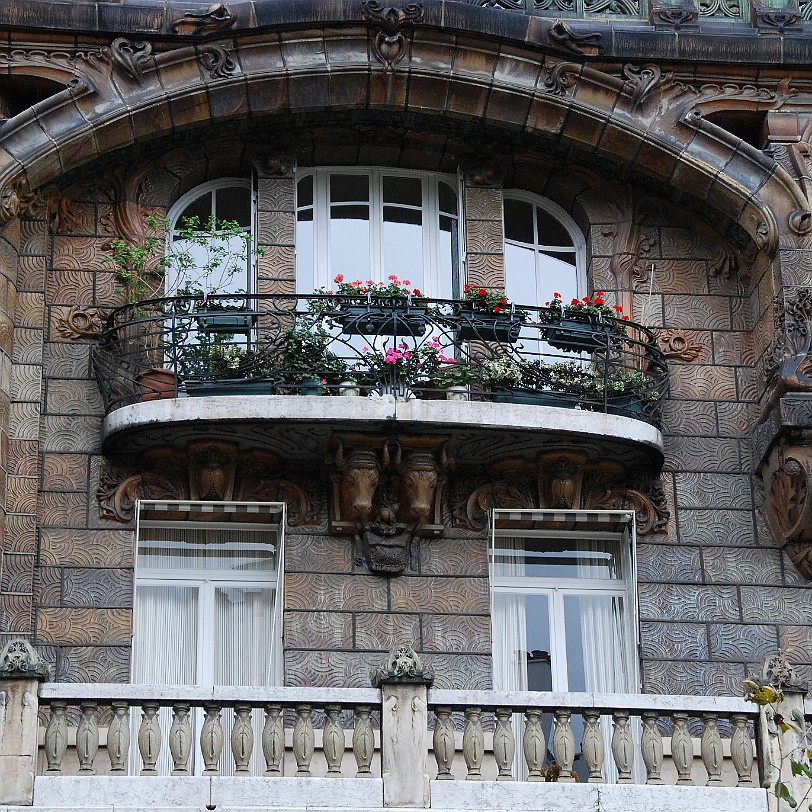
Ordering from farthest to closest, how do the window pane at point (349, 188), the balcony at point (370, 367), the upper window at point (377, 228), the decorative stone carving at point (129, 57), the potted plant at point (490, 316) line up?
1. the window pane at point (349, 188)
2. the upper window at point (377, 228)
3. the decorative stone carving at point (129, 57)
4. the potted plant at point (490, 316)
5. the balcony at point (370, 367)

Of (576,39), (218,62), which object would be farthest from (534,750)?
(218,62)

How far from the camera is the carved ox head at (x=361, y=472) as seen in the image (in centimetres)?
1656

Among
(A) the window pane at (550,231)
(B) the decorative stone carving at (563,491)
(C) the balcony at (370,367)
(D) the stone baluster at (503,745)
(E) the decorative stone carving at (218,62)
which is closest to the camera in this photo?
(D) the stone baluster at (503,745)

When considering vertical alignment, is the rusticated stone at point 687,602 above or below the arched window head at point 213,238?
below

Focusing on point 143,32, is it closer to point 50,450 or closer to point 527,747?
point 50,450

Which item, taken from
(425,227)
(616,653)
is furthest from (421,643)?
(425,227)

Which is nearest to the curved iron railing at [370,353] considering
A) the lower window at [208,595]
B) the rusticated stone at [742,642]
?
the lower window at [208,595]

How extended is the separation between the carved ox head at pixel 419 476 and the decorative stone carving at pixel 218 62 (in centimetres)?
374

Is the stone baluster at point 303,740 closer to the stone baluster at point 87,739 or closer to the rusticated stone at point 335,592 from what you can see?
the stone baluster at point 87,739

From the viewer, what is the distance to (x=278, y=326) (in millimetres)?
17062

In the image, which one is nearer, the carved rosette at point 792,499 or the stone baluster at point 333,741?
the stone baluster at point 333,741

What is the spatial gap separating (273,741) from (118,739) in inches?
42.9

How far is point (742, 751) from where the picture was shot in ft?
47.8

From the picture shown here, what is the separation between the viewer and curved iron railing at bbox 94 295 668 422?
16.7 m
